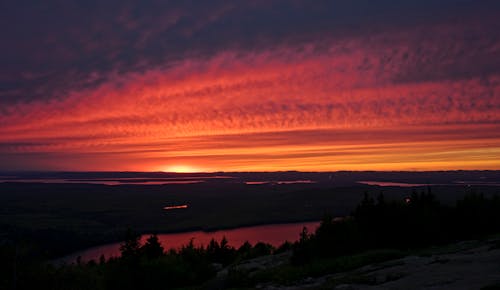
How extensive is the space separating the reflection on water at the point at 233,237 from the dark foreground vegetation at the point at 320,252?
8089cm

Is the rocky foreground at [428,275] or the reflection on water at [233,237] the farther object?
the reflection on water at [233,237]

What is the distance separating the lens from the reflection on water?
131750 millimetres

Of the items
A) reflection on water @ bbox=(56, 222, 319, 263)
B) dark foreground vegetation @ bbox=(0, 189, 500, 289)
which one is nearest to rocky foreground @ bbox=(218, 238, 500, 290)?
dark foreground vegetation @ bbox=(0, 189, 500, 289)

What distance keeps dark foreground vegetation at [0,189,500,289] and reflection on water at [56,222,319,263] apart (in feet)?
265

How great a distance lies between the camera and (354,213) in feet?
132

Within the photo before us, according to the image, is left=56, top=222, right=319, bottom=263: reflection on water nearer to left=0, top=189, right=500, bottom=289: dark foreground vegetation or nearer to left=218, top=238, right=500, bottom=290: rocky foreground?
left=0, top=189, right=500, bottom=289: dark foreground vegetation

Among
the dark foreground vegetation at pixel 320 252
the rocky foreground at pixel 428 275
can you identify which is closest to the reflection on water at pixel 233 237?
the dark foreground vegetation at pixel 320 252

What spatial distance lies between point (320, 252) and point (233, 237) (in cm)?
12131

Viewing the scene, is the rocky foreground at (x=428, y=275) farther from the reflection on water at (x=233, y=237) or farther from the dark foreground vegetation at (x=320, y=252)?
the reflection on water at (x=233, y=237)

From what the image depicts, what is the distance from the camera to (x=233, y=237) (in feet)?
504

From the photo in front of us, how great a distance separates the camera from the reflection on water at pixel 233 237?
131750 mm

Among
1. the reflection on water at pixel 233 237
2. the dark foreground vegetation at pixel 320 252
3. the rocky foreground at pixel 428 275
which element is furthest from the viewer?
the reflection on water at pixel 233 237

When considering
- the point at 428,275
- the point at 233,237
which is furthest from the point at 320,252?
the point at 233,237

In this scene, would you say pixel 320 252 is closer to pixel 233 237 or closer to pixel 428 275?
pixel 428 275
